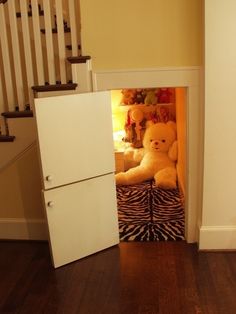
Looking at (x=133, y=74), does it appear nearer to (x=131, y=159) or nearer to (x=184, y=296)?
(x=184, y=296)

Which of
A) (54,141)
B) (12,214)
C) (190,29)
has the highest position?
(190,29)

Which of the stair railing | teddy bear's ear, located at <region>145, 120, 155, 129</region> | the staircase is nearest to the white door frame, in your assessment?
the staircase

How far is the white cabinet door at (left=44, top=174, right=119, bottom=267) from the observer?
3.06 metres

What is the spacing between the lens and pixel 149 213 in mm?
4387

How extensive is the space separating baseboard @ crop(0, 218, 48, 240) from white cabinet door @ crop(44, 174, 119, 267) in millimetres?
548

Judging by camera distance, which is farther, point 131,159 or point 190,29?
point 131,159

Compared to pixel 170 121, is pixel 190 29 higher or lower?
higher

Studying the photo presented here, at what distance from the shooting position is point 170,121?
18.6 feet

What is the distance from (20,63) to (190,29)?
1646 mm

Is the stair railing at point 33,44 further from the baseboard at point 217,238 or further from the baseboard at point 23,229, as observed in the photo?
the baseboard at point 217,238

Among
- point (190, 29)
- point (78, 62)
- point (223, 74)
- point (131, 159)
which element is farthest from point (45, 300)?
point (131, 159)

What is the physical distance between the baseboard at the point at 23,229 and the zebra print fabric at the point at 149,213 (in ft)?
2.93

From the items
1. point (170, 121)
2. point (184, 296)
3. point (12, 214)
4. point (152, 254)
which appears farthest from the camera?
point (170, 121)

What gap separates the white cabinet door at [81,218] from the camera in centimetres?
306
